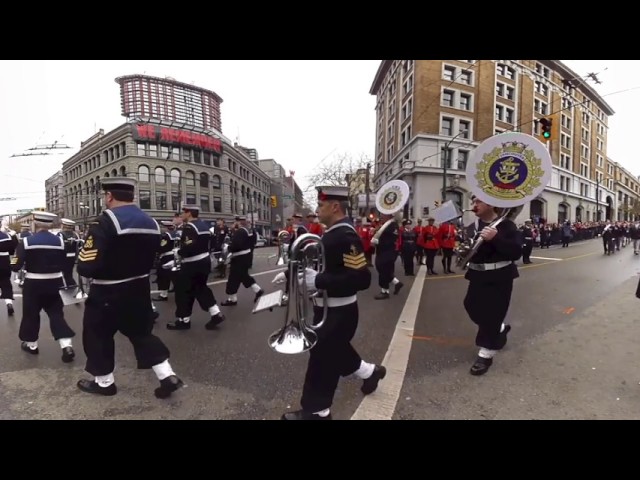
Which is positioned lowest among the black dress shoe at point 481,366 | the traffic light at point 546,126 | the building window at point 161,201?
the black dress shoe at point 481,366

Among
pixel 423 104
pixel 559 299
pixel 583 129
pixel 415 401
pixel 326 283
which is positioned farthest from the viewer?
pixel 583 129

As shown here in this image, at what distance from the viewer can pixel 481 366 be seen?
302cm

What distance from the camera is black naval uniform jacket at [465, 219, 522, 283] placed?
3.04 metres

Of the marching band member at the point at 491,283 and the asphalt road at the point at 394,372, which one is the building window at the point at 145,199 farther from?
the marching band member at the point at 491,283

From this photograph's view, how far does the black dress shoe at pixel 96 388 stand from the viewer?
2676mm

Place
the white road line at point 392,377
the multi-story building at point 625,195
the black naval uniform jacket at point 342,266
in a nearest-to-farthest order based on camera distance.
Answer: the black naval uniform jacket at point 342,266 → the white road line at point 392,377 → the multi-story building at point 625,195

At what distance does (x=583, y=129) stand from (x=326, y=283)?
5554 centimetres

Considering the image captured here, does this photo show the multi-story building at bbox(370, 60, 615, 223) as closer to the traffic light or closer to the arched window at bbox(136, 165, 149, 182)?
the traffic light

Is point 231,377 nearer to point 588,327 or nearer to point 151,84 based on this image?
point 588,327

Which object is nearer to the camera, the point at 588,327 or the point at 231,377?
the point at 231,377

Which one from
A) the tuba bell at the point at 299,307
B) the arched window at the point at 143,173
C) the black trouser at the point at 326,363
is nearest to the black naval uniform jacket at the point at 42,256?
the tuba bell at the point at 299,307

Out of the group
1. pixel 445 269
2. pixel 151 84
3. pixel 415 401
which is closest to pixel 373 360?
pixel 415 401

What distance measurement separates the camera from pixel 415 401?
2531mm

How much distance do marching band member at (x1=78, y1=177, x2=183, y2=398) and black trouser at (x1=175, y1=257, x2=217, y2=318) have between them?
1.85 metres
